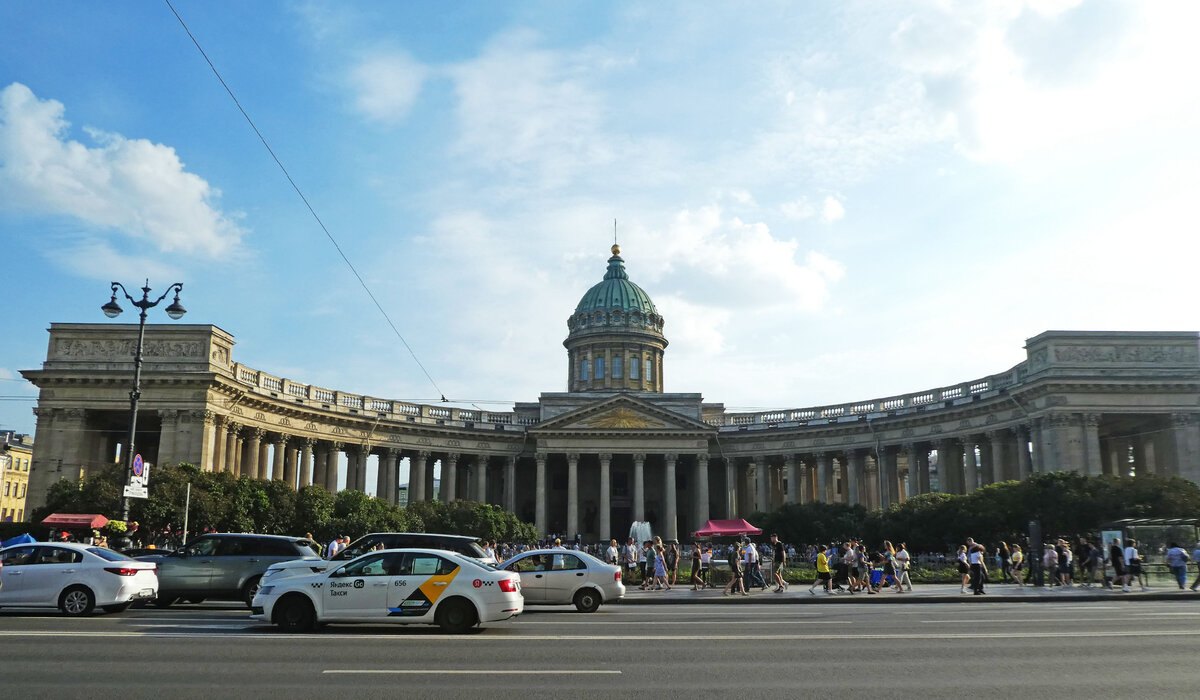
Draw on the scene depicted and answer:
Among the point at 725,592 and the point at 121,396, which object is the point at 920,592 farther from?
the point at 121,396

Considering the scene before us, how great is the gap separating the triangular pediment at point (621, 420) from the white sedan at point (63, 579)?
196ft

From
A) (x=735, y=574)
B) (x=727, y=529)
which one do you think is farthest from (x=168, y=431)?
(x=735, y=574)

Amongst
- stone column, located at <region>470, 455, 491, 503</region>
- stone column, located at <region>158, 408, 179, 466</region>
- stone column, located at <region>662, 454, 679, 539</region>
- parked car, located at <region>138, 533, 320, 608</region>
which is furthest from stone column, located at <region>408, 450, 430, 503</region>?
parked car, located at <region>138, 533, 320, 608</region>

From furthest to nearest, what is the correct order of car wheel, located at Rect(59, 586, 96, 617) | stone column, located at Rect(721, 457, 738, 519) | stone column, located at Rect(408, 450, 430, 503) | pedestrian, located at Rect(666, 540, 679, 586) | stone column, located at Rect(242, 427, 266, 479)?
stone column, located at Rect(721, 457, 738, 519), stone column, located at Rect(408, 450, 430, 503), stone column, located at Rect(242, 427, 266, 479), pedestrian, located at Rect(666, 540, 679, 586), car wheel, located at Rect(59, 586, 96, 617)

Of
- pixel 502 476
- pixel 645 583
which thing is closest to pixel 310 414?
pixel 502 476

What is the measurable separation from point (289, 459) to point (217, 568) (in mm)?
52989

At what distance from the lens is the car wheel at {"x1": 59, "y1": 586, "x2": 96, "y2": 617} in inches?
792

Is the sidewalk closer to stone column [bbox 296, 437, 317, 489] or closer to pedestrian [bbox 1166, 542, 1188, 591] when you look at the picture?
pedestrian [bbox 1166, 542, 1188, 591]

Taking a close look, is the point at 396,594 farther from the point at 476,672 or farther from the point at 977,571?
the point at 977,571

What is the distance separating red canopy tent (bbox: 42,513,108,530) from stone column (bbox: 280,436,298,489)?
69.1 ft

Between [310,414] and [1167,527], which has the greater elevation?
[310,414]

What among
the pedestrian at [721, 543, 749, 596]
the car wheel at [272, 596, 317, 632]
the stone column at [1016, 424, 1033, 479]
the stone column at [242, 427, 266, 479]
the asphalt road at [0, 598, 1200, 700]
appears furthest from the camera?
the stone column at [242, 427, 266, 479]

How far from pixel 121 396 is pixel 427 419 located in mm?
26306

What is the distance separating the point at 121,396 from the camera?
56.2 m
